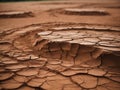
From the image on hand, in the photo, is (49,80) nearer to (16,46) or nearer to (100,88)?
(100,88)

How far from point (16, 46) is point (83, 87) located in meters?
1.30

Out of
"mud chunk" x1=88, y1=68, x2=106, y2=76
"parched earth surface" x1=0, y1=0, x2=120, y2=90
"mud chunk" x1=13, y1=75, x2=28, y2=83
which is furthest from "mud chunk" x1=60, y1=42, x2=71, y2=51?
"mud chunk" x1=13, y1=75, x2=28, y2=83

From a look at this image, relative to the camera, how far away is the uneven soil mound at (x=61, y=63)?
146 centimetres

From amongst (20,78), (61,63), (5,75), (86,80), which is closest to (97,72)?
(86,80)

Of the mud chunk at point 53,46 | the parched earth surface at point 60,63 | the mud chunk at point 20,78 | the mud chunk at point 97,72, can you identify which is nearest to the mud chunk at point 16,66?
the parched earth surface at point 60,63

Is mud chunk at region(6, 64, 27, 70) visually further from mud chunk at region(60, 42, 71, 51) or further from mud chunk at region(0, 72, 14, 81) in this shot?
mud chunk at region(60, 42, 71, 51)

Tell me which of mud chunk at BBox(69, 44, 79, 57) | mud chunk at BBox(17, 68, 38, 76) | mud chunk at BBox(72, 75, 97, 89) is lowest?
mud chunk at BBox(72, 75, 97, 89)

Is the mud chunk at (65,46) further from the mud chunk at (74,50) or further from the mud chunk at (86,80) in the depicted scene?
the mud chunk at (86,80)

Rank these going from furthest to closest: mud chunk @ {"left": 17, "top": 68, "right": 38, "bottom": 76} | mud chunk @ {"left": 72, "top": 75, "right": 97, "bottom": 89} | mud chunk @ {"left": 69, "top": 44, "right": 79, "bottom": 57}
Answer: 1. mud chunk @ {"left": 69, "top": 44, "right": 79, "bottom": 57}
2. mud chunk @ {"left": 17, "top": 68, "right": 38, "bottom": 76}
3. mud chunk @ {"left": 72, "top": 75, "right": 97, "bottom": 89}

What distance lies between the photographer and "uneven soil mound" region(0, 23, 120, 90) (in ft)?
4.81

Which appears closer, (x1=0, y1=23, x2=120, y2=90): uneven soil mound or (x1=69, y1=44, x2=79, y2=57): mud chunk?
(x1=0, y1=23, x2=120, y2=90): uneven soil mound

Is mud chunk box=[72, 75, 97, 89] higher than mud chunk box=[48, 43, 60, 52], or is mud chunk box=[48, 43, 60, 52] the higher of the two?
mud chunk box=[48, 43, 60, 52]

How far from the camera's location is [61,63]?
183 centimetres

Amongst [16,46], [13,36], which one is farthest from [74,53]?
[13,36]
